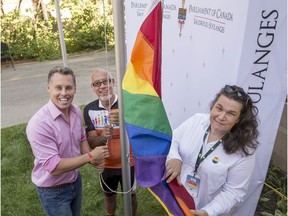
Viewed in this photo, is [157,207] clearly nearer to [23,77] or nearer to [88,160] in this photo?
[88,160]

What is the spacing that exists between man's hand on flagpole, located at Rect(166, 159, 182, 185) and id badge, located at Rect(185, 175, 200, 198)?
7.6 inches

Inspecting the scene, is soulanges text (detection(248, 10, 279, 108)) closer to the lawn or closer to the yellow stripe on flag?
the yellow stripe on flag

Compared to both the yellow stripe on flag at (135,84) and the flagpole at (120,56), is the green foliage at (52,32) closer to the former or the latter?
the flagpole at (120,56)

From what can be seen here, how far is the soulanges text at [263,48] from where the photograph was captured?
6.66 ft

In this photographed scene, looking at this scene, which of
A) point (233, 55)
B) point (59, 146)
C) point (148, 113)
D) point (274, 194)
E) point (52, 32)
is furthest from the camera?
point (52, 32)

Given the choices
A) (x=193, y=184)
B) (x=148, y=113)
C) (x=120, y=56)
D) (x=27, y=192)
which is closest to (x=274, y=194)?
(x=193, y=184)

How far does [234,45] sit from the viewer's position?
221 cm

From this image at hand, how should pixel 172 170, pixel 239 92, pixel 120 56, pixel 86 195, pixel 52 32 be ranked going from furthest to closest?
pixel 52 32
pixel 86 195
pixel 239 92
pixel 172 170
pixel 120 56

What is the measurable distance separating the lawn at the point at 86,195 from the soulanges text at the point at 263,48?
125 cm

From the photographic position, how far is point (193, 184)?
196cm

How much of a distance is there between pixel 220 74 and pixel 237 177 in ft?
3.14

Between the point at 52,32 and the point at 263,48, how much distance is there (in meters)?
9.30

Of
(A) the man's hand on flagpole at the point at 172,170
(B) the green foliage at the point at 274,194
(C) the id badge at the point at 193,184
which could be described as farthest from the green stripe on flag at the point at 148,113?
(B) the green foliage at the point at 274,194

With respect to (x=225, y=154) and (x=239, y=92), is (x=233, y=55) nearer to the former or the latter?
(x=239, y=92)
